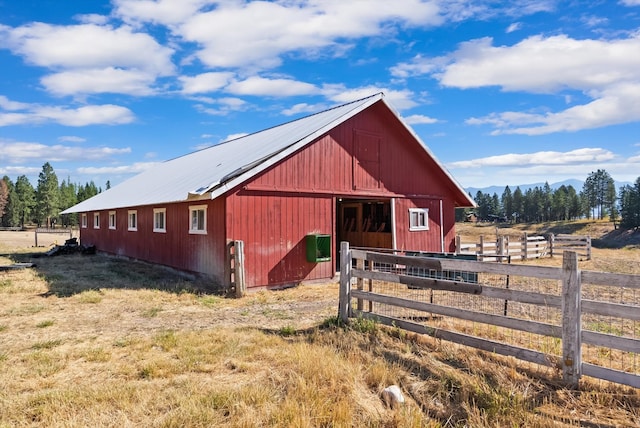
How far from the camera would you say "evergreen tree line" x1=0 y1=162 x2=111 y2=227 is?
235ft

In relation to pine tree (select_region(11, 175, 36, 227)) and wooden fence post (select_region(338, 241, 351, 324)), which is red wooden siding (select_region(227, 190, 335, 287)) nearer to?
wooden fence post (select_region(338, 241, 351, 324))

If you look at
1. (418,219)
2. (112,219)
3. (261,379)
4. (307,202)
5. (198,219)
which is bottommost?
(261,379)

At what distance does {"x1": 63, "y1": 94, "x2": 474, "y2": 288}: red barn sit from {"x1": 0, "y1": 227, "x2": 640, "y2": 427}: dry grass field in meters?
4.17

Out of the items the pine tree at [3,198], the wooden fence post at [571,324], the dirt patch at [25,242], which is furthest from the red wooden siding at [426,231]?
the pine tree at [3,198]

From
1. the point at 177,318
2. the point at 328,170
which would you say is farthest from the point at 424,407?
the point at 328,170

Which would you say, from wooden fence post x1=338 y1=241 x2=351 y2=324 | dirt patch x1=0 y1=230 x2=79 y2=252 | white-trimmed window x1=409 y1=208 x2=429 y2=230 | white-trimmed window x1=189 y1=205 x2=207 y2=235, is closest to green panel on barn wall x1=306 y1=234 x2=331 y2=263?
white-trimmed window x1=189 y1=205 x2=207 y2=235

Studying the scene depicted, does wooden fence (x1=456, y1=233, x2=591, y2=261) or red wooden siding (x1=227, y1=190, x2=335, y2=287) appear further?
wooden fence (x1=456, y1=233, x2=591, y2=261)

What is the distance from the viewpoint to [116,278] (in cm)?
1476

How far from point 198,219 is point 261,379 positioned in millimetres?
9833

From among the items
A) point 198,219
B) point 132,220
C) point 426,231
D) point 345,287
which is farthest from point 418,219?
point 132,220

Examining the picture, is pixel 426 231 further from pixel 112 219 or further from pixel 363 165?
pixel 112 219

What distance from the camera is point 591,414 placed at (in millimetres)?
4445

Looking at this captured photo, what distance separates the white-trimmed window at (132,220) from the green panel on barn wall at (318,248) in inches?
411

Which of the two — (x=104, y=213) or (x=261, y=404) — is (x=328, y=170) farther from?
(x=104, y=213)
